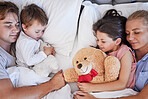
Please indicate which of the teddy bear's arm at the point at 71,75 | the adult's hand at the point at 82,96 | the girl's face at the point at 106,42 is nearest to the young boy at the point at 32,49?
the teddy bear's arm at the point at 71,75

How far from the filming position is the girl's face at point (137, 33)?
1111mm

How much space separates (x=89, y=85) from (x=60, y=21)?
1.88 feet

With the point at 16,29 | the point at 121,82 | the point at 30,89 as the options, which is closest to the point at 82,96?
the point at 121,82

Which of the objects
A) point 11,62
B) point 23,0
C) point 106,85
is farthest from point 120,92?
point 23,0

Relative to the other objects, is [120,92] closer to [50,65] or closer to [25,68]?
[50,65]

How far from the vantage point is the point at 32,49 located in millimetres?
1297

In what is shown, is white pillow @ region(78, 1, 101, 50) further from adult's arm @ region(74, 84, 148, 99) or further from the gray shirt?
the gray shirt

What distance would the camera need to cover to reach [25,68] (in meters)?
1.30

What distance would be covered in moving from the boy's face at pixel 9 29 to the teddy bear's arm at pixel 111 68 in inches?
30.0

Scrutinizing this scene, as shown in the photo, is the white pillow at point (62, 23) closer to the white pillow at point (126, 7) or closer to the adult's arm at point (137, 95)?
the white pillow at point (126, 7)

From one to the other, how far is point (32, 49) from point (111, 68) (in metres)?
0.63

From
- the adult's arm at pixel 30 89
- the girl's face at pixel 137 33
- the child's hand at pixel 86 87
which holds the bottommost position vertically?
the adult's arm at pixel 30 89

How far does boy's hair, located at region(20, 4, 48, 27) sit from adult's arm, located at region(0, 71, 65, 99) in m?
0.46

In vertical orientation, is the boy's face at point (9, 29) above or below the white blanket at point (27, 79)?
above
